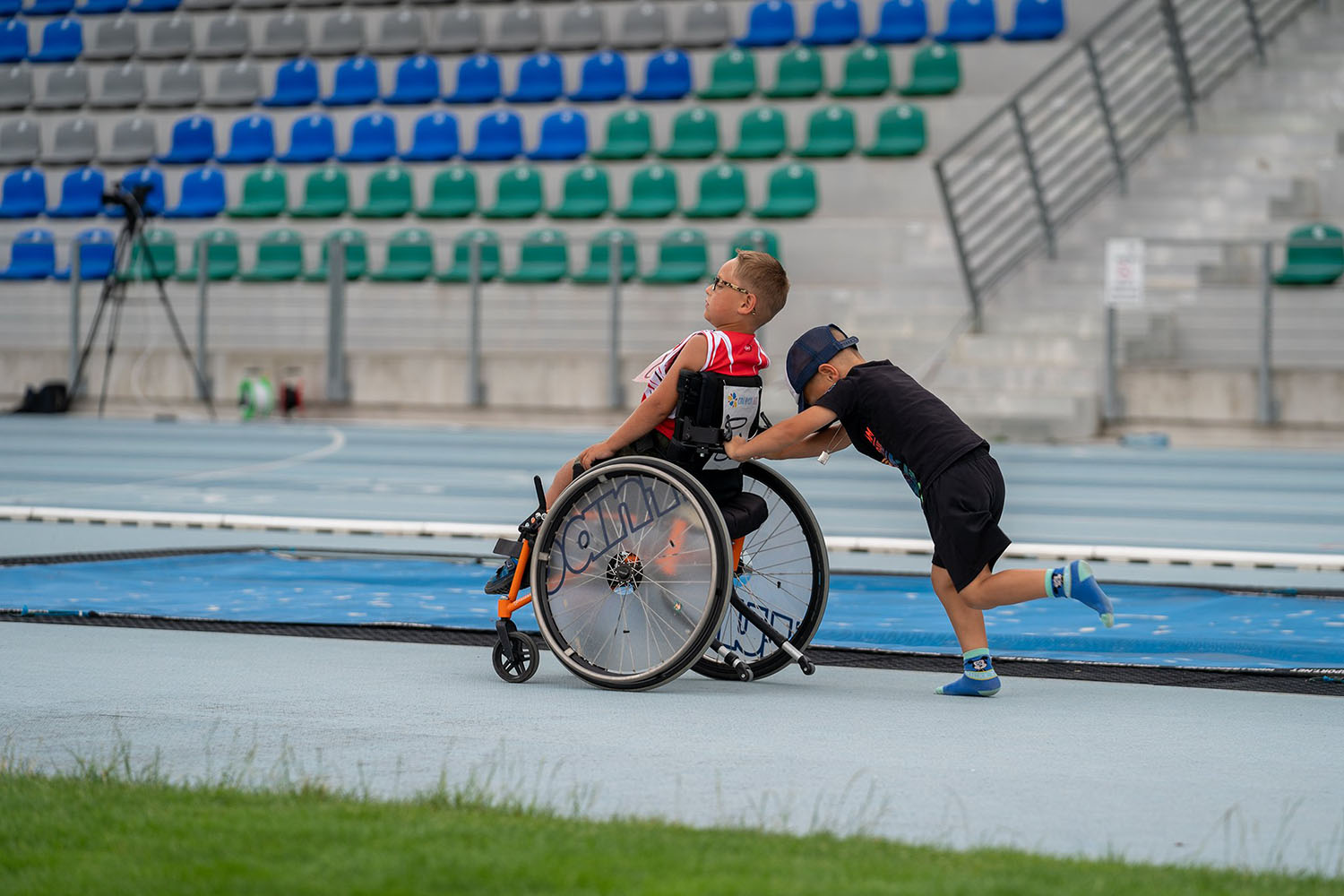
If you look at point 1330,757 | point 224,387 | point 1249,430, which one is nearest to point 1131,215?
point 1249,430

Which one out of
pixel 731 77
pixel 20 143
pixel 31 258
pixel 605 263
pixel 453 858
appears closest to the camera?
pixel 453 858

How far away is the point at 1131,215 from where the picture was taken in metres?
17.1

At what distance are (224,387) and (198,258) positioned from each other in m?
1.54

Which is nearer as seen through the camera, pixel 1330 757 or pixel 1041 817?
pixel 1041 817

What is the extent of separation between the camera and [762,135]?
751 inches

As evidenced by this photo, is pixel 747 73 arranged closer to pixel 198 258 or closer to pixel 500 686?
pixel 198 258

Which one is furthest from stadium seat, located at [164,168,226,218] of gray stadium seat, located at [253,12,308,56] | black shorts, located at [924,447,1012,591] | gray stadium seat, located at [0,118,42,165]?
black shorts, located at [924,447,1012,591]

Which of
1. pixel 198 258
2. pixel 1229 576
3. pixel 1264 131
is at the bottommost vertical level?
pixel 1229 576

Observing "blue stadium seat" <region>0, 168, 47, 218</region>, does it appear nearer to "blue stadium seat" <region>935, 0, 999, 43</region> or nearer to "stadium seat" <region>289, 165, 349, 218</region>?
"stadium seat" <region>289, 165, 349, 218</region>

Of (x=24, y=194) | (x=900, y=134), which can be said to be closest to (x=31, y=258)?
(x=24, y=194)

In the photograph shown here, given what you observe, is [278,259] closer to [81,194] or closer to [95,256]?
[95,256]

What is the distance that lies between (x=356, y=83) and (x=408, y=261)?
4.11 m

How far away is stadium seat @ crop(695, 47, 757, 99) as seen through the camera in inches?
778

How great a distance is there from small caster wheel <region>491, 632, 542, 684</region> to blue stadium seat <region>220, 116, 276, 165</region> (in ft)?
59.8
